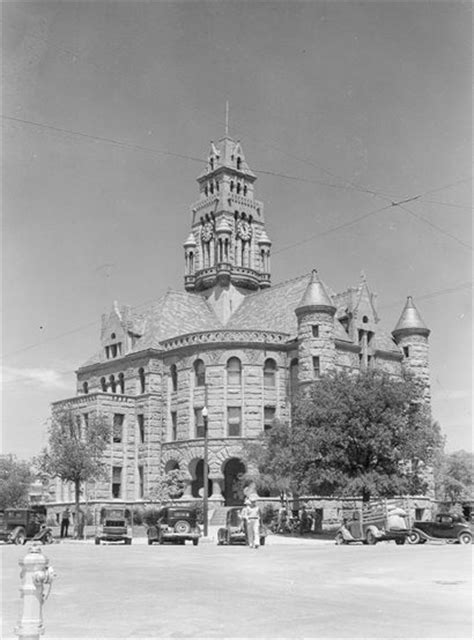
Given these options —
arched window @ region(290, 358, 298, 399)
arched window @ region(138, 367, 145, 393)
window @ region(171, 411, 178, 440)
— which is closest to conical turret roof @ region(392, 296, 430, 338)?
arched window @ region(290, 358, 298, 399)

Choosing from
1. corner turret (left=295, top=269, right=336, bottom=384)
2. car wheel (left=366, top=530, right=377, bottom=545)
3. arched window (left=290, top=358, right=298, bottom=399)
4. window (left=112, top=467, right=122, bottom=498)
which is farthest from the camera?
window (left=112, top=467, right=122, bottom=498)

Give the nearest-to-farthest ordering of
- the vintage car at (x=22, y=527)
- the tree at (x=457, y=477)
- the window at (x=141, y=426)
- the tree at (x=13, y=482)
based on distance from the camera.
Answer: the vintage car at (x=22, y=527)
the window at (x=141, y=426)
the tree at (x=13, y=482)
the tree at (x=457, y=477)

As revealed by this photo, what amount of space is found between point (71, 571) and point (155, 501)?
144ft

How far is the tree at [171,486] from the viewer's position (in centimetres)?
6059

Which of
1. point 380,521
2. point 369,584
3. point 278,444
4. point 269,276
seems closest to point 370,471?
point 380,521

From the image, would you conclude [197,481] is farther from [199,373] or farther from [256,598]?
[256,598]

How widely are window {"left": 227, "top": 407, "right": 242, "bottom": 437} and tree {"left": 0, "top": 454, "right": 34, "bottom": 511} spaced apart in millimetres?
42285

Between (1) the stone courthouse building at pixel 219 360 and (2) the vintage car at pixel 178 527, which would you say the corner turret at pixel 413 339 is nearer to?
(1) the stone courthouse building at pixel 219 360

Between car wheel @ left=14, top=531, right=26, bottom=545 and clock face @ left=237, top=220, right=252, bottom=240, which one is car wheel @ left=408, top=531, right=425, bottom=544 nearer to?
car wheel @ left=14, top=531, right=26, bottom=545

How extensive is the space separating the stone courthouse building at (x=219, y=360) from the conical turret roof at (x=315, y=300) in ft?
0.27

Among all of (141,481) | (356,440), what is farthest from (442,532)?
(141,481)

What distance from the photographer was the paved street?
1028 cm

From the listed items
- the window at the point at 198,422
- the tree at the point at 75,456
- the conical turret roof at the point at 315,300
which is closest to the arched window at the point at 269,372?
the conical turret roof at the point at 315,300

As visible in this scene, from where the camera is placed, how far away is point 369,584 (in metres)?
15.6
